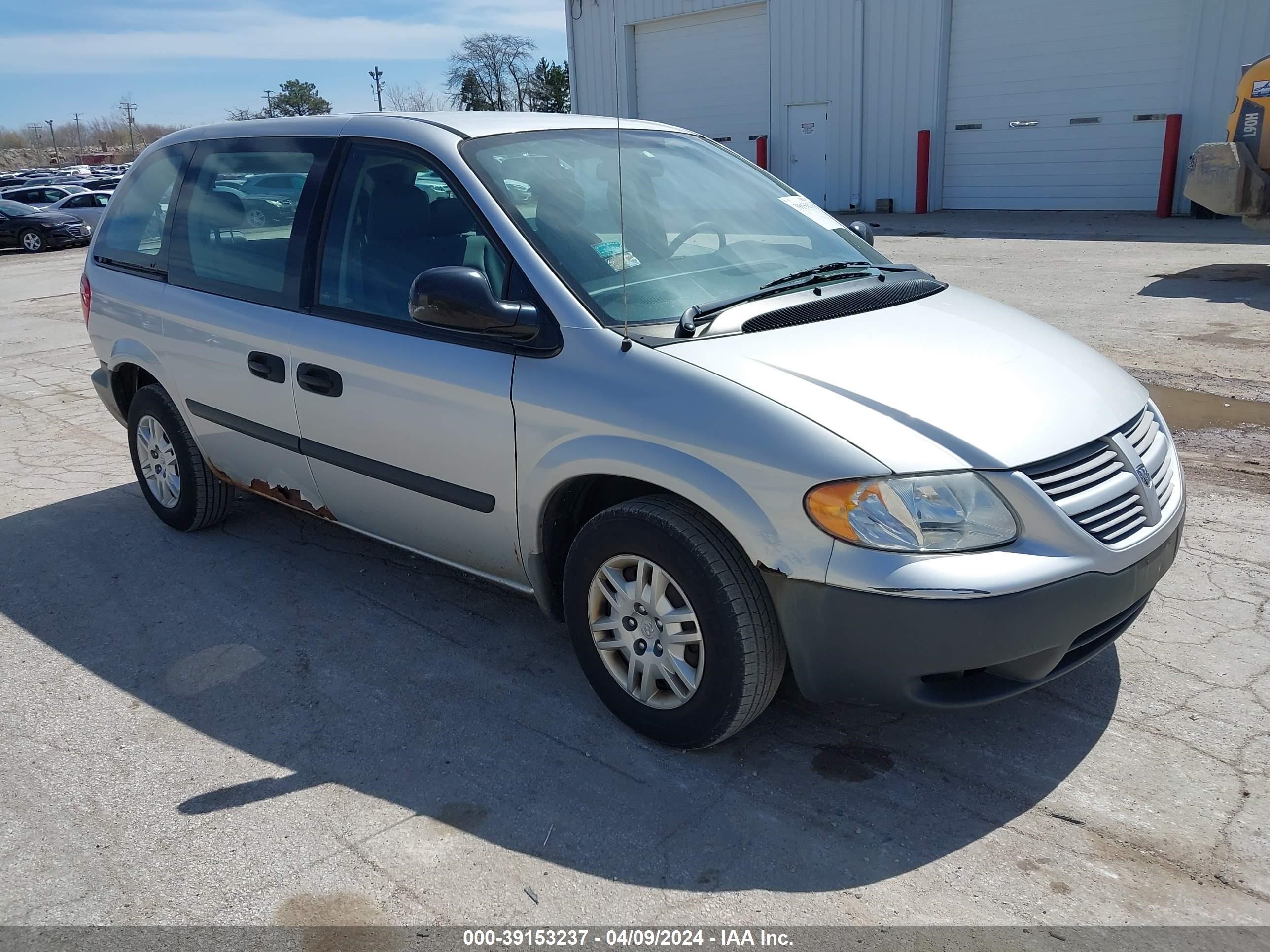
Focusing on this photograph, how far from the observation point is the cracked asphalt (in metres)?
2.51

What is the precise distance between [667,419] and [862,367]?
56 centimetres

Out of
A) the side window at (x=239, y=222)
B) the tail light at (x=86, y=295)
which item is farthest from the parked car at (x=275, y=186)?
the tail light at (x=86, y=295)

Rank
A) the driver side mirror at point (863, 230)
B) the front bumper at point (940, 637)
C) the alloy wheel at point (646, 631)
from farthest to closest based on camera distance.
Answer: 1. the driver side mirror at point (863, 230)
2. the alloy wheel at point (646, 631)
3. the front bumper at point (940, 637)

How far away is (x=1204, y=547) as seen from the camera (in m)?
4.32

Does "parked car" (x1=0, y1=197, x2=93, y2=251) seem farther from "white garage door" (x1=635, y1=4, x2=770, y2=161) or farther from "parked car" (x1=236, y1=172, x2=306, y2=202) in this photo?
"parked car" (x1=236, y1=172, x2=306, y2=202)

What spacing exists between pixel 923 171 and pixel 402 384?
64.2 feet

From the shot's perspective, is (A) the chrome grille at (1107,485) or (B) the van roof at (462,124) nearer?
(A) the chrome grille at (1107,485)

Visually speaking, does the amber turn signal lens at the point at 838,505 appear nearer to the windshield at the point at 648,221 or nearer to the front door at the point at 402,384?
the windshield at the point at 648,221

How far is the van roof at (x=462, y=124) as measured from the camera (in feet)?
12.0

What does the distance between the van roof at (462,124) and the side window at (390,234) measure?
0.20 metres

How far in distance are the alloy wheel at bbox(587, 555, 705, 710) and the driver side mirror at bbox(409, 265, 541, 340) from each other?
2.53 feet

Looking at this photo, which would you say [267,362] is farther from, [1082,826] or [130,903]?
[1082,826]

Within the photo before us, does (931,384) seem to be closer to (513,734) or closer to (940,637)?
(940,637)

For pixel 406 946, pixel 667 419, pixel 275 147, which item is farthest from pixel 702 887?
pixel 275 147
